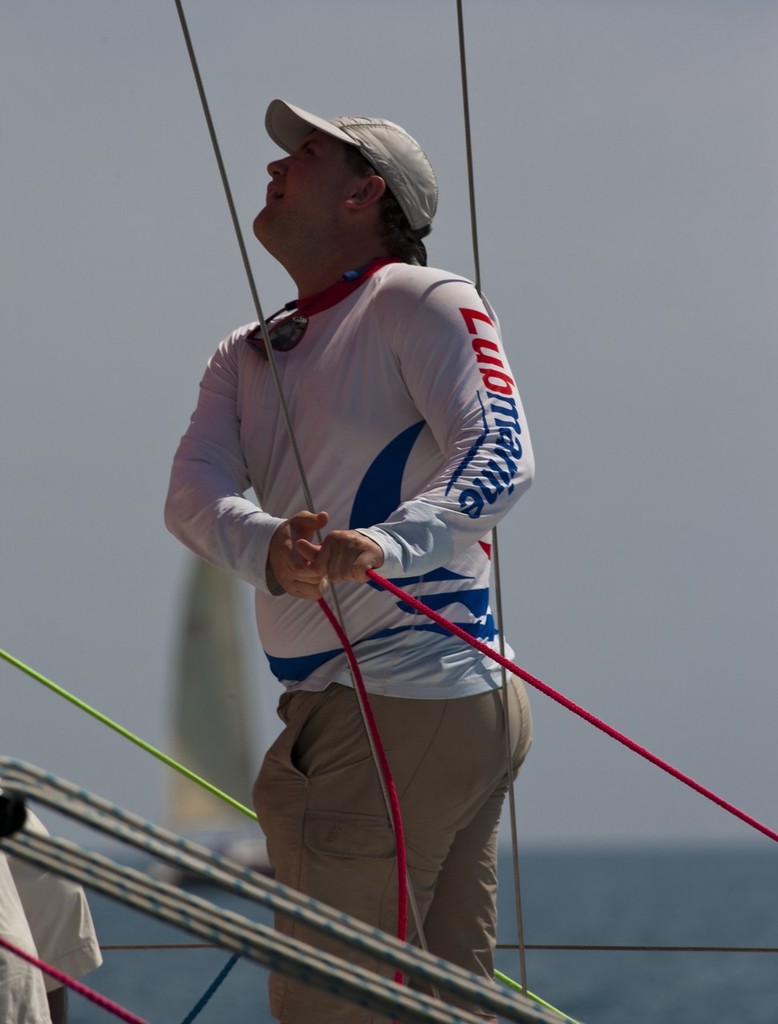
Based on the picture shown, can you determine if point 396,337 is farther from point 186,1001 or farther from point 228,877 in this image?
point 186,1001

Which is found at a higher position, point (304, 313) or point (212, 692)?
point (304, 313)

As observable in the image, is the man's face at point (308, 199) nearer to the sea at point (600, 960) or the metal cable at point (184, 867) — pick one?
the metal cable at point (184, 867)

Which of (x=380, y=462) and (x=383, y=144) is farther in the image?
(x=383, y=144)

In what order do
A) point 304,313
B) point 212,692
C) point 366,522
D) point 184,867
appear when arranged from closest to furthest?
point 184,867 < point 366,522 < point 304,313 < point 212,692

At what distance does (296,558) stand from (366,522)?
177 millimetres

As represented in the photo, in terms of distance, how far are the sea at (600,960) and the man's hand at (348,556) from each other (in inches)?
49.5

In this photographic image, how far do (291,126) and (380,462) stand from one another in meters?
0.45

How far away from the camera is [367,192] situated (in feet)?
6.91

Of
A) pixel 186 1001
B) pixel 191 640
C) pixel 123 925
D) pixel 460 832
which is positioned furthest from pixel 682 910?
pixel 460 832

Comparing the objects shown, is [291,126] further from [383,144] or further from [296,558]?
[296,558]

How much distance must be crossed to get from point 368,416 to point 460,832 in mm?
484

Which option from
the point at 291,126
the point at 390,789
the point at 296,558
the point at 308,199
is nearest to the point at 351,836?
the point at 390,789

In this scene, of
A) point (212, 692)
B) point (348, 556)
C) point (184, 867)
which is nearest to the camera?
point (184, 867)

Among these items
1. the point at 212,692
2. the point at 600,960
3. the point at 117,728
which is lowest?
the point at 600,960
